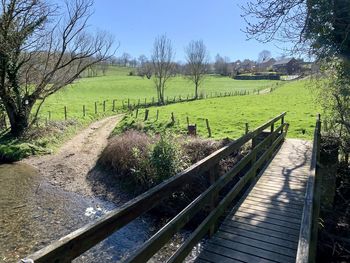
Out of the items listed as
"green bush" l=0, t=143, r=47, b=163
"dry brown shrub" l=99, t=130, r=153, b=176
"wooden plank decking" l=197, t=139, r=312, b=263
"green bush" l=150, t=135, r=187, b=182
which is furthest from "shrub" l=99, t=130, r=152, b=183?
"wooden plank decking" l=197, t=139, r=312, b=263

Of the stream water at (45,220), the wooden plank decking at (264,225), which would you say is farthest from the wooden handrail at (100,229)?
the stream water at (45,220)

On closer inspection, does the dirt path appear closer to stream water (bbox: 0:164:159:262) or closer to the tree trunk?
stream water (bbox: 0:164:159:262)

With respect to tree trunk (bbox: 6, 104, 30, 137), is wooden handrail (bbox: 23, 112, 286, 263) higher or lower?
higher

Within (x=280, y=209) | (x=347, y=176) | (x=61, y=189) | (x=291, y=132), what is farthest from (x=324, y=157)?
(x=61, y=189)

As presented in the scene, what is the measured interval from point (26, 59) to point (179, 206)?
596 inches

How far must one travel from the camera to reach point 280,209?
6.49 meters

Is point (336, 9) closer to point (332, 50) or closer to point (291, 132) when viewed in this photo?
point (332, 50)

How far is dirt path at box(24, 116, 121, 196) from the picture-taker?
44.2 feet

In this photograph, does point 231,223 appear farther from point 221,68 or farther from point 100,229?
point 221,68

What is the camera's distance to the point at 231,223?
5852 mm

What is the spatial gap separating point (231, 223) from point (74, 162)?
38.7 feet

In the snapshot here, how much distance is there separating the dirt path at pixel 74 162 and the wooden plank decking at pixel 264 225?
762 cm

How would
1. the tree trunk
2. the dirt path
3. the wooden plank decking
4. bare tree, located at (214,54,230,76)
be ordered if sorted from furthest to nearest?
1. bare tree, located at (214,54,230,76)
2. the tree trunk
3. the dirt path
4. the wooden plank decking

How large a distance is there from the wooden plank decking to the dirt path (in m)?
7.62
